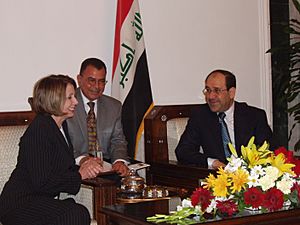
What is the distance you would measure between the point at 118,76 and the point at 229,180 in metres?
2.29

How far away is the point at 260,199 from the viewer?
289cm

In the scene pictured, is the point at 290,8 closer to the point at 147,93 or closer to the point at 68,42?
the point at 147,93

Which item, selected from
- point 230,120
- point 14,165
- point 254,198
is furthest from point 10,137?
point 254,198

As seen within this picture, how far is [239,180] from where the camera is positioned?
2.93 m

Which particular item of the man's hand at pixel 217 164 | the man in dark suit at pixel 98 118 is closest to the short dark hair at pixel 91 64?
the man in dark suit at pixel 98 118

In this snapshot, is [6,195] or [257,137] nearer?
[6,195]

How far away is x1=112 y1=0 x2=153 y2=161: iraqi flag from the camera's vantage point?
502 cm

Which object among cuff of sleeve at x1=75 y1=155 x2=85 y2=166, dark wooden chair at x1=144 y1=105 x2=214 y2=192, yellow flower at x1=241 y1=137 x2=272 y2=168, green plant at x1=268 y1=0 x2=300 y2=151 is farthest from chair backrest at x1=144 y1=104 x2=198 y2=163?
yellow flower at x1=241 y1=137 x2=272 y2=168

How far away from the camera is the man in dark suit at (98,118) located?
4.57 meters

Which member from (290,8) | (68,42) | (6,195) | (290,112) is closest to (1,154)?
(6,195)

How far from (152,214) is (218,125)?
71.2 inches

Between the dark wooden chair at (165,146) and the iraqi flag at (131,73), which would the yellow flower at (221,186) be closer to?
the dark wooden chair at (165,146)

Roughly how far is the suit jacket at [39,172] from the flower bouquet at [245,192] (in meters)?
0.94

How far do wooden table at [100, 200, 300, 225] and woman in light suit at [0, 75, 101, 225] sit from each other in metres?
0.44
